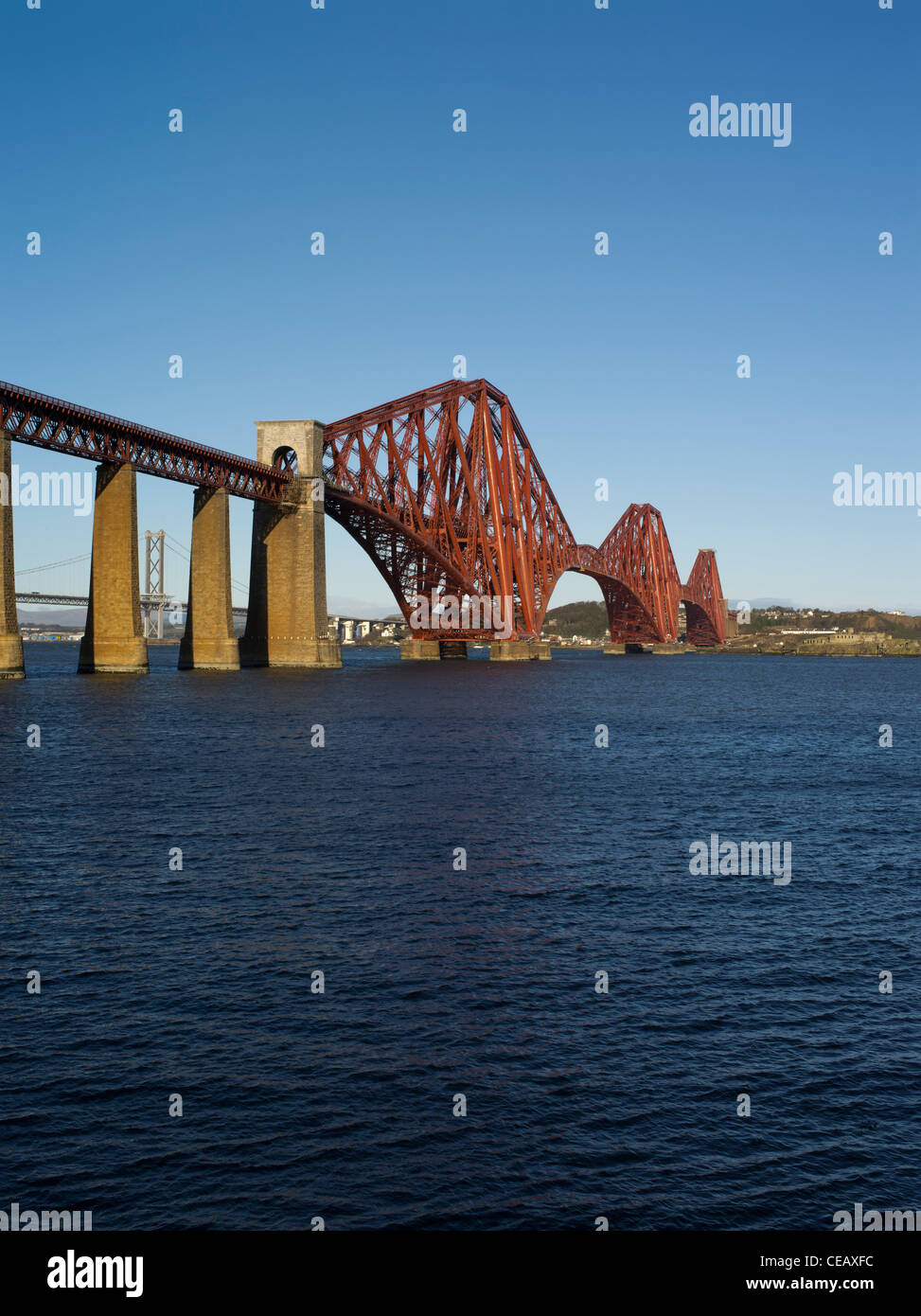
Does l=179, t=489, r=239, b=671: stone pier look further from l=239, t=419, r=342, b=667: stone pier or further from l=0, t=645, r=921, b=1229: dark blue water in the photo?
l=0, t=645, r=921, b=1229: dark blue water

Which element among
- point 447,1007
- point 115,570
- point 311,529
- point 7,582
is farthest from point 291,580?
point 447,1007

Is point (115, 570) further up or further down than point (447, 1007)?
further up

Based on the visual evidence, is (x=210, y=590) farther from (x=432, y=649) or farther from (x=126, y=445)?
(x=432, y=649)

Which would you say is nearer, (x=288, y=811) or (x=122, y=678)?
(x=288, y=811)

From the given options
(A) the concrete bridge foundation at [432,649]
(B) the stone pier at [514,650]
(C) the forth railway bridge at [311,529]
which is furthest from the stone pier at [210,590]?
(A) the concrete bridge foundation at [432,649]
